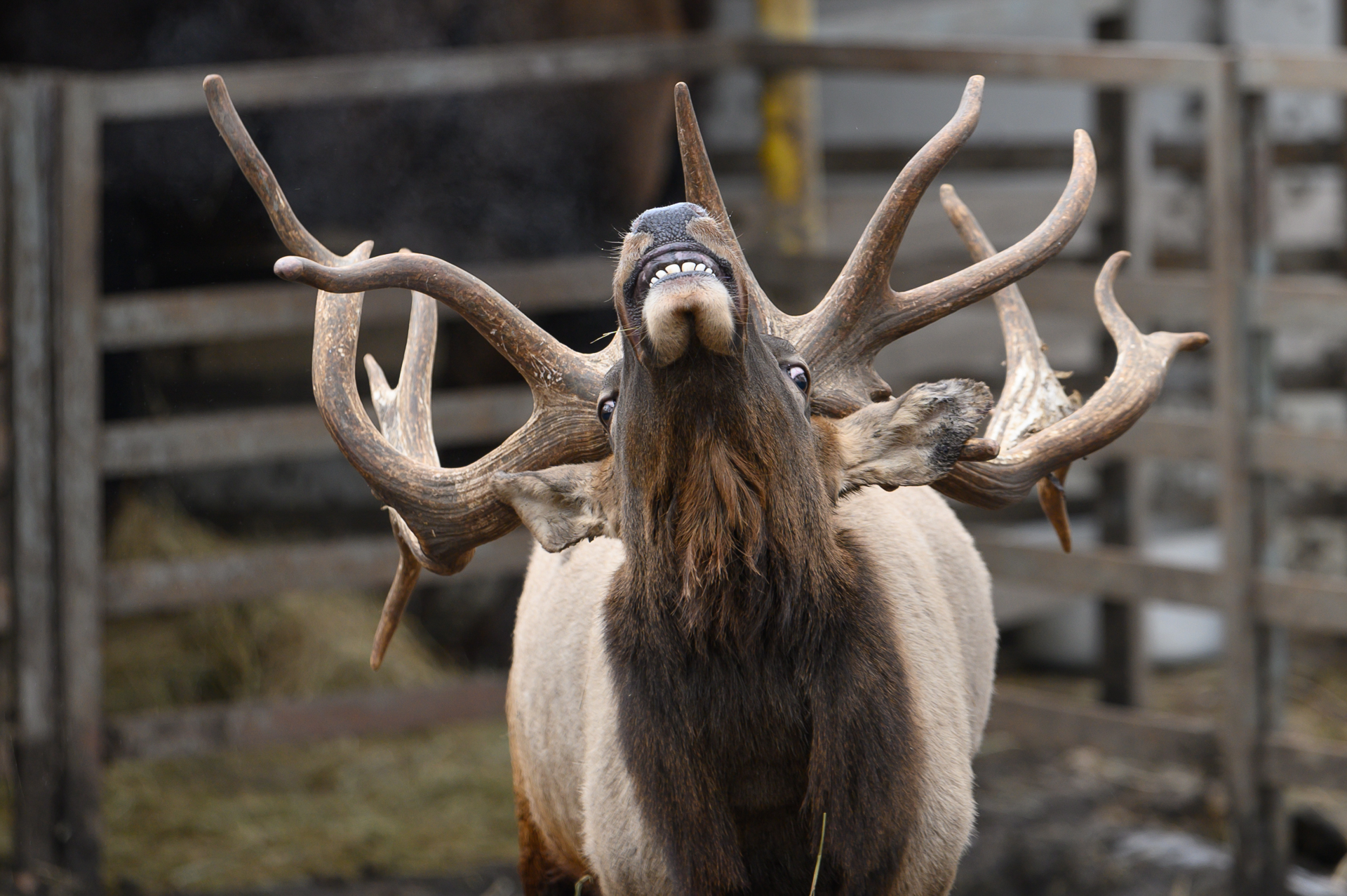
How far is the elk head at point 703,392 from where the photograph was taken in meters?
1.89

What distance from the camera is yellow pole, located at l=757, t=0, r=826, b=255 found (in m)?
5.12

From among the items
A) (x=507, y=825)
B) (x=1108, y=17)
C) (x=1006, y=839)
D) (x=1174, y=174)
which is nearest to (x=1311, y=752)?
(x=1006, y=839)

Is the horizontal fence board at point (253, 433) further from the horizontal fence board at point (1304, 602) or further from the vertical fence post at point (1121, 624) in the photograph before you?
the horizontal fence board at point (1304, 602)

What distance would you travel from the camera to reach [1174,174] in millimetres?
6809

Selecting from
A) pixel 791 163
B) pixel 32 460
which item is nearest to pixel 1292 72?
pixel 791 163

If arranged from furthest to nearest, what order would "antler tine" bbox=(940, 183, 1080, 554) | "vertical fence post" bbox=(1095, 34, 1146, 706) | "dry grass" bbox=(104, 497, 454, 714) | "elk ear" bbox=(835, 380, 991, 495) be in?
"dry grass" bbox=(104, 497, 454, 714), "vertical fence post" bbox=(1095, 34, 1146, 706), "antler tine" bbox=(940, 183, 1080, 554), "elk ear" bbox=(835, 380, 991, 495)

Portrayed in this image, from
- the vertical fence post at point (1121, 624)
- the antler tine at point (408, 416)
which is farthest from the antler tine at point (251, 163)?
the vertical fence post at point (1121, 624)

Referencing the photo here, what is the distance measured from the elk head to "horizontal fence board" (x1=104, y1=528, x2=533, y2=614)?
68.7 inches

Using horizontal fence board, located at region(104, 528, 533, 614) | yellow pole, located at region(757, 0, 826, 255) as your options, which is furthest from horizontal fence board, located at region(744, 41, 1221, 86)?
horizontal fence board, located at region(104, 528, 533, 614)

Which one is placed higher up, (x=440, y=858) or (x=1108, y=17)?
(x=1108, y=17)

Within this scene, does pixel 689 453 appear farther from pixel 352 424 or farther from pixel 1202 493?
pixel 1202 493

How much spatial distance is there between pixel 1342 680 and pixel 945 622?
401 centimetres

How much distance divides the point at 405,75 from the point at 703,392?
113 inches

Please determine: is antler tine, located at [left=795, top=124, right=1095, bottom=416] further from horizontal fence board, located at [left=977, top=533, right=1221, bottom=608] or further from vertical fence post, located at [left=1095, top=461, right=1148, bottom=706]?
vertical fence post, located at [left=1095, top=461, right=1148, bottom=706]
